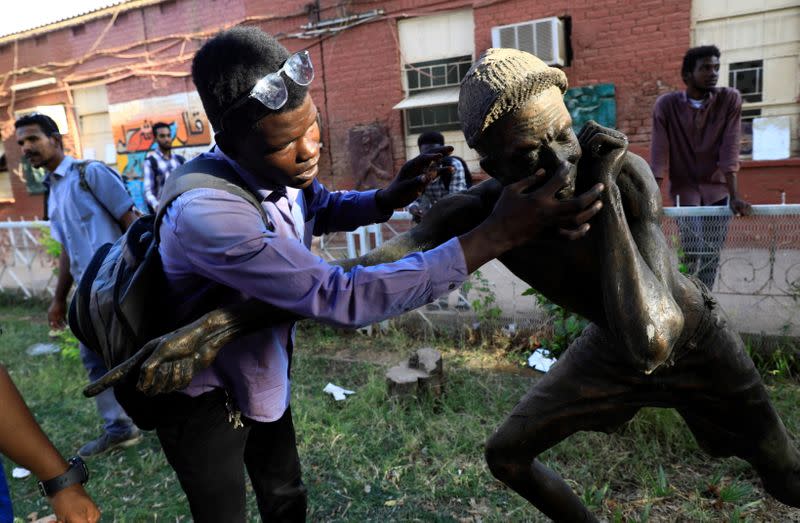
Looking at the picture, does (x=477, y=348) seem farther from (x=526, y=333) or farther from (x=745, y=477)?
(x=745, y=477)

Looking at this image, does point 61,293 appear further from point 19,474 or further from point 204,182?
point 204,182

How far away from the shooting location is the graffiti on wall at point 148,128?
36.4 feet

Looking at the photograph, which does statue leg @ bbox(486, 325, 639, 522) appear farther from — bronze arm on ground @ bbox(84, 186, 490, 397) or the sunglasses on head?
the sunglasses on head

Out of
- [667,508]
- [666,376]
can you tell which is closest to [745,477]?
[667,508]

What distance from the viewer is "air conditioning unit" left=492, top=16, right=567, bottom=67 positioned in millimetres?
7836

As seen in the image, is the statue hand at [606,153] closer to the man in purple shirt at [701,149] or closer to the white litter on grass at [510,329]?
the man in purple shirt at [701,149]

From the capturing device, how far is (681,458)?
310 cm

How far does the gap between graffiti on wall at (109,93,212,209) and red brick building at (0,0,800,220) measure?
0.11 feet

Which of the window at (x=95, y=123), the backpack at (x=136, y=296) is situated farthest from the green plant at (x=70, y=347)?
the window at (x=95, y=123)

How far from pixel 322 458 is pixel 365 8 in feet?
25.8

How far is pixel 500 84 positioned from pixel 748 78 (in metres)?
7.19

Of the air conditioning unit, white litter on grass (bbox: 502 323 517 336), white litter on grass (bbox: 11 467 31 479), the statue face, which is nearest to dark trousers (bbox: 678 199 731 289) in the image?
white litter on grass (bbox: 502 323 517 336)

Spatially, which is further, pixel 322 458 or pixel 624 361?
pixel 322 458

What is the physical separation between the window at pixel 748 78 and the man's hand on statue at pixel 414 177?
21.9 ft
